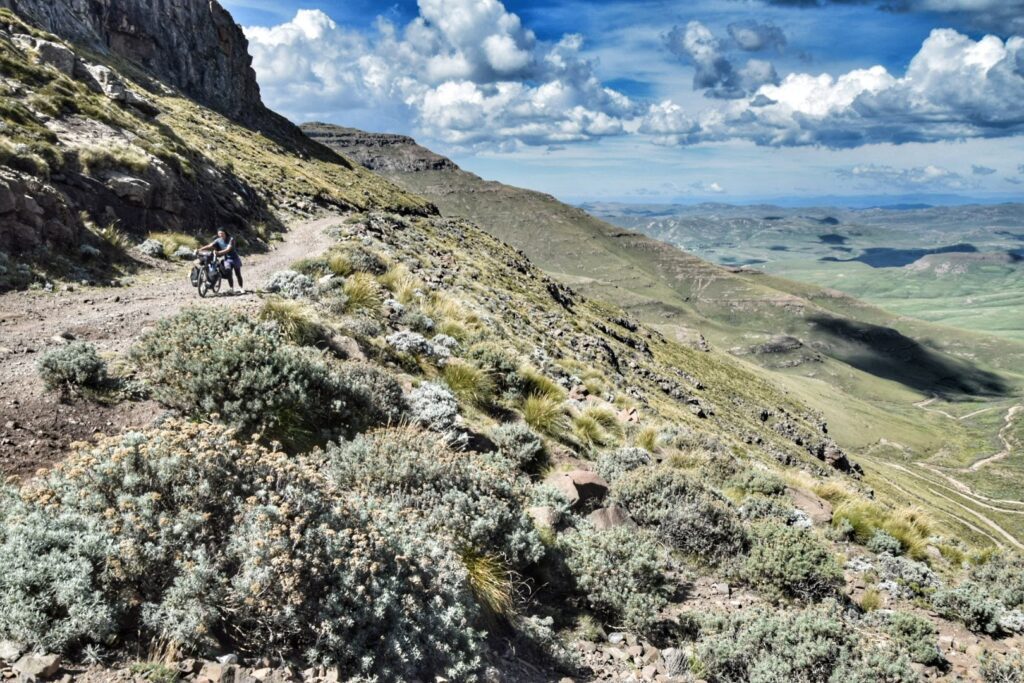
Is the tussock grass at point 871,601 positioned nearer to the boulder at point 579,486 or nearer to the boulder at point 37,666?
the boulder at point 579,486

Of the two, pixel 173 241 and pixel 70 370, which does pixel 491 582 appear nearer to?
pixel 70 370

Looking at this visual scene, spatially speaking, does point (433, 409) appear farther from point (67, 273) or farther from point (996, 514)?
point (996, 514)

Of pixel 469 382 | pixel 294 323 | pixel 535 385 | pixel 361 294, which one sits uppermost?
pixel 361 294

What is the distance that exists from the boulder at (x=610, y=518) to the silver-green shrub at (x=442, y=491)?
1.49m

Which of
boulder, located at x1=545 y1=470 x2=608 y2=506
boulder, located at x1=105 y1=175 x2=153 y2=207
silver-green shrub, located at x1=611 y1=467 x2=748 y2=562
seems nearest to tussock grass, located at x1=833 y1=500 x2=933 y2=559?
silver-green shrub, located at x1=611 y1=467 x2=748 y2=562

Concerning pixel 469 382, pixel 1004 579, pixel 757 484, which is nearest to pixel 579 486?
pixel 469 382

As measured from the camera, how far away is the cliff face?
76000 mm

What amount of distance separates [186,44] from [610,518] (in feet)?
346

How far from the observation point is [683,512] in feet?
28.5

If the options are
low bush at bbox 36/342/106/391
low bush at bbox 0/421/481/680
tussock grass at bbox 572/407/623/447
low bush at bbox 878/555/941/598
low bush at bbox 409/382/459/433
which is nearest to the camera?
low bush at bbox 0/421/481/680

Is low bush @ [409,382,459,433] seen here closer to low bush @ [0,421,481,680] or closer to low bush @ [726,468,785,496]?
low bush @ [0,421,481,680]

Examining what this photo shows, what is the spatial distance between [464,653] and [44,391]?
255 inches

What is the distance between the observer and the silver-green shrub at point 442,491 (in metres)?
6.27

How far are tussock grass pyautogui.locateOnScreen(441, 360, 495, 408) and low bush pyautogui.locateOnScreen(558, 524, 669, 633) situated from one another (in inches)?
187
